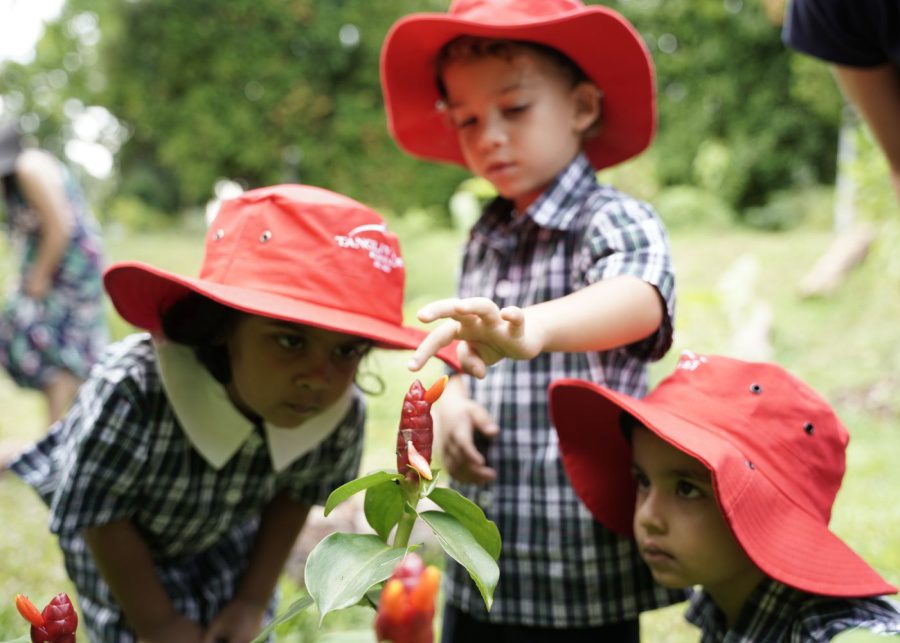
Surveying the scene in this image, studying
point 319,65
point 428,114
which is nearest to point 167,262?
point 319,65

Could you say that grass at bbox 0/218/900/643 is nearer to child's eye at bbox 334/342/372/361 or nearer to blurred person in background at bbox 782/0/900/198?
child's eye at bbox 334/342/372/361

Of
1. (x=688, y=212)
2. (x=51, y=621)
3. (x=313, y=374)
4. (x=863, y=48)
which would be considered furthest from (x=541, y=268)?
(x=688, y=212)

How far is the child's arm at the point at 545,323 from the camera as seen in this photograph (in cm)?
96

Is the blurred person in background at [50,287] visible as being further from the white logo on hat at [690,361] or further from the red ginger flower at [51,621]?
the red ginger flower at [51,621]

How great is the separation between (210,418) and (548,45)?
857 mm

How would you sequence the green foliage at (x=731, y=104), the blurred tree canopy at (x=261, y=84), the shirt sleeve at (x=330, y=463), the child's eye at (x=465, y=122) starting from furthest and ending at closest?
the green foliage at (x=731, y=104), the blurred tree canopy at (x=261, y=84), the shirt sleeve at (x=330, y=463), the child's eye at (x=465, y=122)

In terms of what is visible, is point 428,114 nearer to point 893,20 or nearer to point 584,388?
point 584,388

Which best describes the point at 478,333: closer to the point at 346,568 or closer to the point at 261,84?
the point at 346,568

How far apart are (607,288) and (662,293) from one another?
0.33 ft

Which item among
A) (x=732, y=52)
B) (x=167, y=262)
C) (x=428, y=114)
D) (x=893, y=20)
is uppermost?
(x=732, y=52)

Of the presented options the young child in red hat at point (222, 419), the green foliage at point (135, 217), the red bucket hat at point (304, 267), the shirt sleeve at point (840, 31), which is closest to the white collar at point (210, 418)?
the young child in red hat at point (222, 419)

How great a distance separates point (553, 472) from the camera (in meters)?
1.45

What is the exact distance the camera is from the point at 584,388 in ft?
4.34

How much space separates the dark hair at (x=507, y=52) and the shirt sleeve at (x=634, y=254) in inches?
10.6
